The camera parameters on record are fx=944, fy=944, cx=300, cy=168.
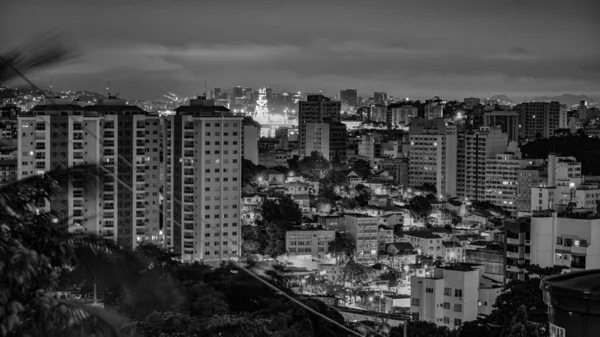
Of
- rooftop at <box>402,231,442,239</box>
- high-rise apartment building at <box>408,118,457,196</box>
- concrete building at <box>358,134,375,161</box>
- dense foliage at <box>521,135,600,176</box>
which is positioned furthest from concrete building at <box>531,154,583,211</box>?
concrete building at <box>358,134,375,161</box>

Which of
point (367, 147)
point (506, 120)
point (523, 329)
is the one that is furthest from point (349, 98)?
point (523, 329)

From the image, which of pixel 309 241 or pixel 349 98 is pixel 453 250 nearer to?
pixel 309 241

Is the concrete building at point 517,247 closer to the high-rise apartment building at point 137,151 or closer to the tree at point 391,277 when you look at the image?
the tree at point 391,277

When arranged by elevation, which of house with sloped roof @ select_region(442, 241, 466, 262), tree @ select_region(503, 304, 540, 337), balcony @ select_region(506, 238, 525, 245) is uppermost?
balcony @ select_region(506, 238, 525, 245)

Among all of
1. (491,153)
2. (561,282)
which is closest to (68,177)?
→ (561,282)

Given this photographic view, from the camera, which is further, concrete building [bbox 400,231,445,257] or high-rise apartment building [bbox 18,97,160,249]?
concrete building [bbox 400,231,445,257]

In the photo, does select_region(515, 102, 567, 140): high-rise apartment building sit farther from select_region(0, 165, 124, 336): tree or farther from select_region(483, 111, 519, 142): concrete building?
select_region(0, 165, 124, 336): tree

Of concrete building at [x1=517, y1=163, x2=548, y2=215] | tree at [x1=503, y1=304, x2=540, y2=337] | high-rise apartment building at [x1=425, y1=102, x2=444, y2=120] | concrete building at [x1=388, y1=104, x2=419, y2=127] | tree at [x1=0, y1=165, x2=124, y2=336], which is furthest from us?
concrete building at [x1=388, y1=104, x2=419, y2=127]
